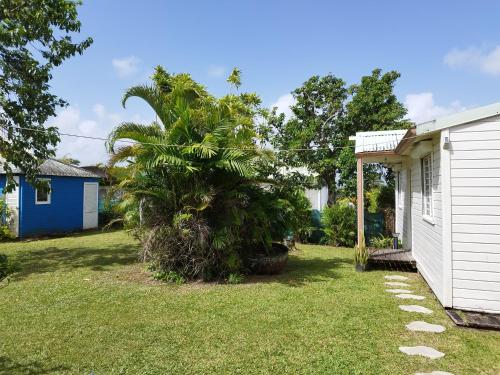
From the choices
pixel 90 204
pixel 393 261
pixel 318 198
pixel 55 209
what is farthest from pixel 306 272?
pixel 90 204

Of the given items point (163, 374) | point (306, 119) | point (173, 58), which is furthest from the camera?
point (306, 119)

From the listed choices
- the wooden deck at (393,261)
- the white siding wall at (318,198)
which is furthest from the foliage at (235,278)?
the white siding wall at (318,198)

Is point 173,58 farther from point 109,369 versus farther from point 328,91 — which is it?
point 109,369

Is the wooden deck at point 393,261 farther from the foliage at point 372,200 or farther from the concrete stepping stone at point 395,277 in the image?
the foliage at point 372,200

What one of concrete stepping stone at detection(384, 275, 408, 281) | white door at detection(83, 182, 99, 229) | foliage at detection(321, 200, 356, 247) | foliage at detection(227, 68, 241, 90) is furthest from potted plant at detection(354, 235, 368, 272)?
white door at detection(83, 182, 99, 229)

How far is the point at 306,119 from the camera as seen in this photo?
46.3 feet

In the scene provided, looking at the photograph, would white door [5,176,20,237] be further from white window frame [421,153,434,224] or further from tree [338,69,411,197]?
white window frame [421,153,434,224]

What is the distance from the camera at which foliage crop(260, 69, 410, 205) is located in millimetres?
13234

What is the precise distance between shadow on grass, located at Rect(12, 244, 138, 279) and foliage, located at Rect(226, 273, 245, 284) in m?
3.39

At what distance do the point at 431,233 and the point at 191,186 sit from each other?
14.9 feet

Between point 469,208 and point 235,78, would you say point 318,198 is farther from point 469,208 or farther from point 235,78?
point 469,208

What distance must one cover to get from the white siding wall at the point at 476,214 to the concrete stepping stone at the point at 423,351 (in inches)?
64.1

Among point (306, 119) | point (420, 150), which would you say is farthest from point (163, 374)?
point (306, 119)

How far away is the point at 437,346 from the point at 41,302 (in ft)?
19.1
